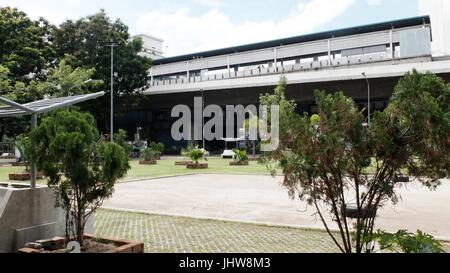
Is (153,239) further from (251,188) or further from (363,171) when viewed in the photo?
(251,188)

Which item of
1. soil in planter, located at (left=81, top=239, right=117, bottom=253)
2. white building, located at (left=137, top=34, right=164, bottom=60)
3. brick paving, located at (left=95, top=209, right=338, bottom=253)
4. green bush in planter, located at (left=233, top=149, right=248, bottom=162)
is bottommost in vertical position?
brick paving, located at (left=95, top=209, right=338, bottom=253)

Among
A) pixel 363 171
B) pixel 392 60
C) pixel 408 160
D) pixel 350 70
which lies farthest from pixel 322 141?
pixel 392 60

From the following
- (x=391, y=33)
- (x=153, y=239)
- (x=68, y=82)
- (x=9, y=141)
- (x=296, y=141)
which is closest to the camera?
(x=296, y=141)

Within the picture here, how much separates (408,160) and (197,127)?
156ft

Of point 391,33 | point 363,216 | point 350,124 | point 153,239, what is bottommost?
point 153,239

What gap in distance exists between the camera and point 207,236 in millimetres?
7195

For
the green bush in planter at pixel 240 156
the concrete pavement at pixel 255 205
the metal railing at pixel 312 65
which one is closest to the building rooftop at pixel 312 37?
the metal railing at pixel 312 65

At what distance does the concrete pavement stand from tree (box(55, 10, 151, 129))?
27282 millimetres

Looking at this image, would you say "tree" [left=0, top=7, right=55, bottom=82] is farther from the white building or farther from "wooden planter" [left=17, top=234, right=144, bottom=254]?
the white building

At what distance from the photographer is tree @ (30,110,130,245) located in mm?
4961

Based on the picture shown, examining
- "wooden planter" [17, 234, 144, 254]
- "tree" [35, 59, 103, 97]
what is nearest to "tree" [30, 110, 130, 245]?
"wooden planter" [17, 234, 144, 254]

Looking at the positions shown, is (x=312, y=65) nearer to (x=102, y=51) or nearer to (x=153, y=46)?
(x=102, y=51)

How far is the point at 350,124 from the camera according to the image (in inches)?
164

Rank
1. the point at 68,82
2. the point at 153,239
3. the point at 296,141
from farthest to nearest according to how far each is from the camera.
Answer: the point at 68,82, the point at 153,239, the point at 296,141
